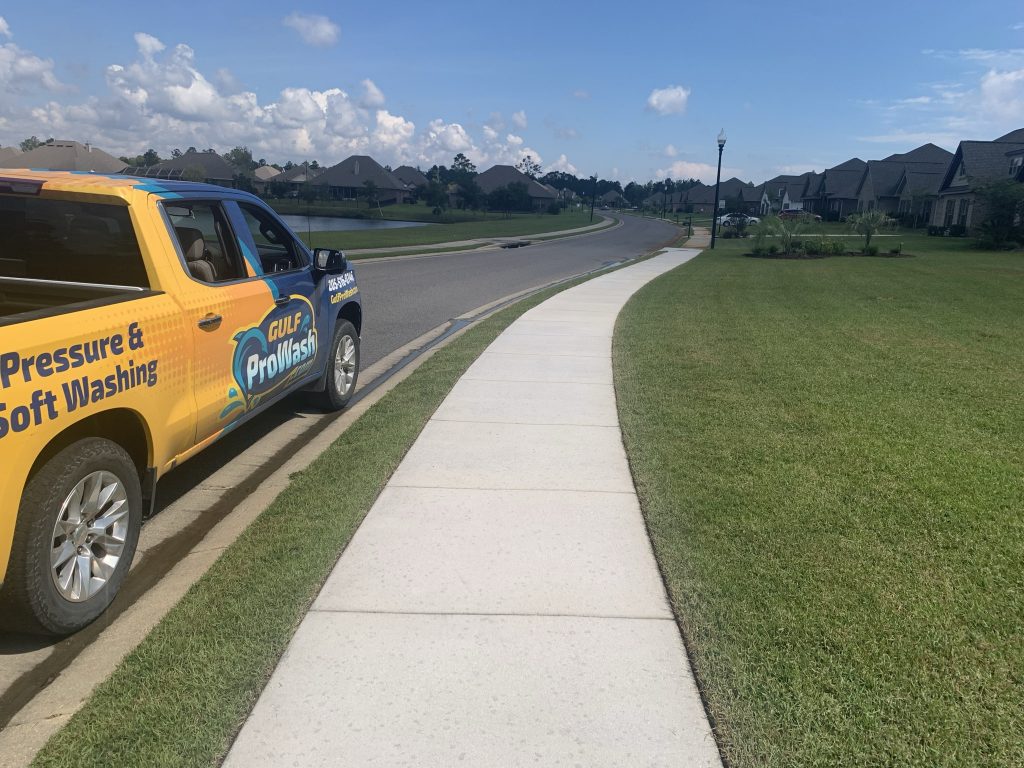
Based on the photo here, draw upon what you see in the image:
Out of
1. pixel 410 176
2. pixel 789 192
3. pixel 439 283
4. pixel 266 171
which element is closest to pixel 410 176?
pixel 410 176

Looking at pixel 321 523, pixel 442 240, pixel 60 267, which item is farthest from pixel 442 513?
pixel 442 240

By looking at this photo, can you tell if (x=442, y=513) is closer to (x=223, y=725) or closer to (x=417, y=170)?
(x=223, y=725)

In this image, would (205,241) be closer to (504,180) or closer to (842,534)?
(842,534)

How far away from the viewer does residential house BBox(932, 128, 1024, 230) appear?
150 ft

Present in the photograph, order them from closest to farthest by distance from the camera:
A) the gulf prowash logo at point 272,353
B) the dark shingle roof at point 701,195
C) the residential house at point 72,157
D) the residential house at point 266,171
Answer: the gulf prowash logo at point 272,353
the residential house at point 72,157
the residential house at point 266,171
the dark shingle roof at point 701,195

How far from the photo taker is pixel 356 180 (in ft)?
380

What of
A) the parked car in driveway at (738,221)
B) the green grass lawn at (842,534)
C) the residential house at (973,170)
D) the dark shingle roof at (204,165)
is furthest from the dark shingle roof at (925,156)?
the dark shingle roof at (204,165)

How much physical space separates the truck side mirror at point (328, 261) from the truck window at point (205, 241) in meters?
0.98

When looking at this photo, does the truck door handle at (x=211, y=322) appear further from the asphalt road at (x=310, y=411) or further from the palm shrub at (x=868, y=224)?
the palm shrub at (x=868, y=224)

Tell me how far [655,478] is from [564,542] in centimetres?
120

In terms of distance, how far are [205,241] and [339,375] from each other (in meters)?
2.14

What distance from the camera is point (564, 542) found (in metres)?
4.30

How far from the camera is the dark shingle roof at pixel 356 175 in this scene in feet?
378

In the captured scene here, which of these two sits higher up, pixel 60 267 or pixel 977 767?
pixel 60 267
